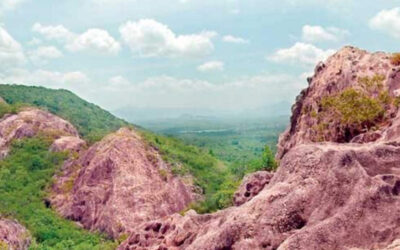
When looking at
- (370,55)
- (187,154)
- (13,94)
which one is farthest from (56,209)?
(13,94)

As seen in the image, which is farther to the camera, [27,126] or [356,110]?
[27,126]

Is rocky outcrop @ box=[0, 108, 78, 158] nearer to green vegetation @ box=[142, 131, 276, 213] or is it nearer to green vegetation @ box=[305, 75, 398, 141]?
green vegetation @ box=[142, 131, 276, 213]

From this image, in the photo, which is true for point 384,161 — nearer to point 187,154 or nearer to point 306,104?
point 306,104

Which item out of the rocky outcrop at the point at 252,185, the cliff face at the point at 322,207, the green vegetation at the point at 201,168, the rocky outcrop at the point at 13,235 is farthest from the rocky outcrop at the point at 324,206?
the green vegetation at the point at 201,168

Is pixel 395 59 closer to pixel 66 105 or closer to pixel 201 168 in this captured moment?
pixel 201 168

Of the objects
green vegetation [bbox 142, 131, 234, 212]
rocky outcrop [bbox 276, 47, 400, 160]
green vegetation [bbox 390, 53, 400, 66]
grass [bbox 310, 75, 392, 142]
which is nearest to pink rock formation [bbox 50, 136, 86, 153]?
green vegetation [bbox 142, 131, 234, 212]

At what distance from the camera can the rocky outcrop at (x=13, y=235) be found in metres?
58.5

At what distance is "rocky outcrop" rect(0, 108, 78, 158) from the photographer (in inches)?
3841

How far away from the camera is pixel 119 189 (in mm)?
73625

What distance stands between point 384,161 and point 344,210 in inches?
132

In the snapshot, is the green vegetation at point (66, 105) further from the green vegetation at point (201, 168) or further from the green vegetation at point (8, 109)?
the green vegetation at point (201, 168)

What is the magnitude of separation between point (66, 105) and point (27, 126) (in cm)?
7039

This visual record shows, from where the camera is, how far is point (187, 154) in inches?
4094

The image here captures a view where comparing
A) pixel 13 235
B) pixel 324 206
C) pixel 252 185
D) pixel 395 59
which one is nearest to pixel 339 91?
pixel 395 59
